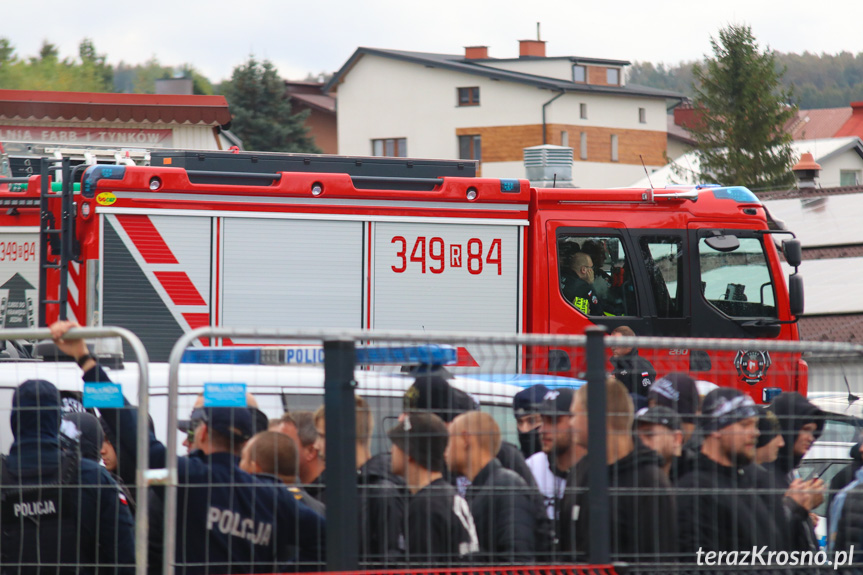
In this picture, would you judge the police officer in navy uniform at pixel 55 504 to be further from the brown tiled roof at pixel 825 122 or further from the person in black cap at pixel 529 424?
the brown tiled roof at pixel 825 122

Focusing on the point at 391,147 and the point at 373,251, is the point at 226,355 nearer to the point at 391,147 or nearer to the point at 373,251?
the point at 373,251

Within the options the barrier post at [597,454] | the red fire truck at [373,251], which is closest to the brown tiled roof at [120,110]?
the red fire truck at [373,251]

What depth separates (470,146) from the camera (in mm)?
50812

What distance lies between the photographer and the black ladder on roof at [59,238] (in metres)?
8.95

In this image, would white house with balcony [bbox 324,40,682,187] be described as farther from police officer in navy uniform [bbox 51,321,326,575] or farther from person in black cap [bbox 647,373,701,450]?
police officer in navy uniform [bbox 51,321,326,575]

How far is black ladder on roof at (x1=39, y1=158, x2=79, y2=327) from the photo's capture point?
352 inches

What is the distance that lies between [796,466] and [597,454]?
3.60 ft

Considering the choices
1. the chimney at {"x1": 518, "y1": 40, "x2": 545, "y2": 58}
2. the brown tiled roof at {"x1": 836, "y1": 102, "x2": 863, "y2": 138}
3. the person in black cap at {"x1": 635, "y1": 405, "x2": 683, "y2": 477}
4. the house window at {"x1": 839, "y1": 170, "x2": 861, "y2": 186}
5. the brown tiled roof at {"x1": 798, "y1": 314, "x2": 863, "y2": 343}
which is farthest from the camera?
the chimney at {"x1": 518, "y1": 40, "x2": 545, "y2": 58}

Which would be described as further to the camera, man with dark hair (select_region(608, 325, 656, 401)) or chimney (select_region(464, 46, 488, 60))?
chimney (select_region(464, 46, 488, 60))

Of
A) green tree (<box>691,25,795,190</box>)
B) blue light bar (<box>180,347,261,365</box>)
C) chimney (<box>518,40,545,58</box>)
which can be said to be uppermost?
chimney (<box>518,40,545,58</box>)

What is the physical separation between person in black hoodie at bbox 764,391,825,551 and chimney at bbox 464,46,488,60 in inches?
2089

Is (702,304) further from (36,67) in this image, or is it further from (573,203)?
(36,67)

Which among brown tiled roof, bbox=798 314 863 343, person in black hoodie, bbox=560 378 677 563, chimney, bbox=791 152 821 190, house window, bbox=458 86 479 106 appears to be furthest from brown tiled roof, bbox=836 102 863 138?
person in black hoodie, bbox=560 378 677 563

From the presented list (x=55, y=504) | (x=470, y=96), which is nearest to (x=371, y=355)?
(x=55, y=504)
